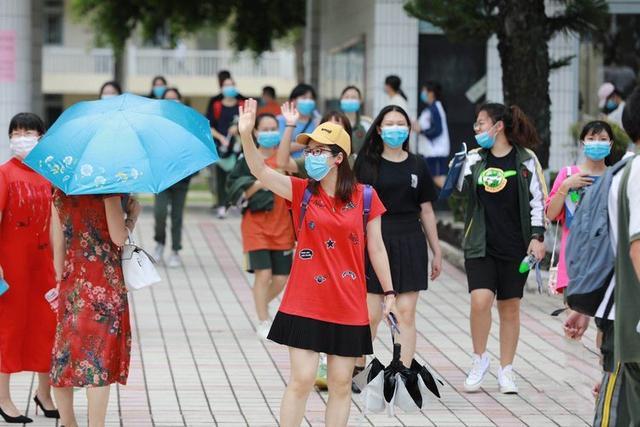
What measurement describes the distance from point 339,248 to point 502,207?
7.64 feet

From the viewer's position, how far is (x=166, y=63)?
45000 mm

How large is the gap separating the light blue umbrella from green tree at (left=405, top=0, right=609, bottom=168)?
7066 mm

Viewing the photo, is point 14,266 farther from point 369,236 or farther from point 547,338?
point 547,338

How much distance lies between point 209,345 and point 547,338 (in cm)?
267

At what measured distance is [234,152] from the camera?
18.4 meters

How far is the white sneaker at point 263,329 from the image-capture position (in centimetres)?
1064

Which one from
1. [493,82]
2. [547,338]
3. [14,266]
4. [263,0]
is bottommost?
[547,338]

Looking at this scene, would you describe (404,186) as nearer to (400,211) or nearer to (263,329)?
(400,211)

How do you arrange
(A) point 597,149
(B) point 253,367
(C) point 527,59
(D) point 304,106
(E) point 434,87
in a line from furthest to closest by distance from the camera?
(E) point 434,87, (C) point 527,59, (D) point 304,106, (B) point 253,367, (A) point 597,149

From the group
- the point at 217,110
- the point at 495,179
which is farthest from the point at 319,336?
the point at 217,110

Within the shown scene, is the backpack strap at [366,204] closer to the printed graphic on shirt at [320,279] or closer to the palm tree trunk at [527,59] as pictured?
the printed graphic on shirt at [320,279]

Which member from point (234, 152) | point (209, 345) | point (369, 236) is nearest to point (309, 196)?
point (369, 236)

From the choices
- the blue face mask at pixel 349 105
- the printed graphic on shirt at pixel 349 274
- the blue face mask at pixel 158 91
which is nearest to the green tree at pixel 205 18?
the blue face mask at pixel 158 91

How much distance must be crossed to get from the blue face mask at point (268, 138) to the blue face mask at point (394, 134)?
1945 mm
